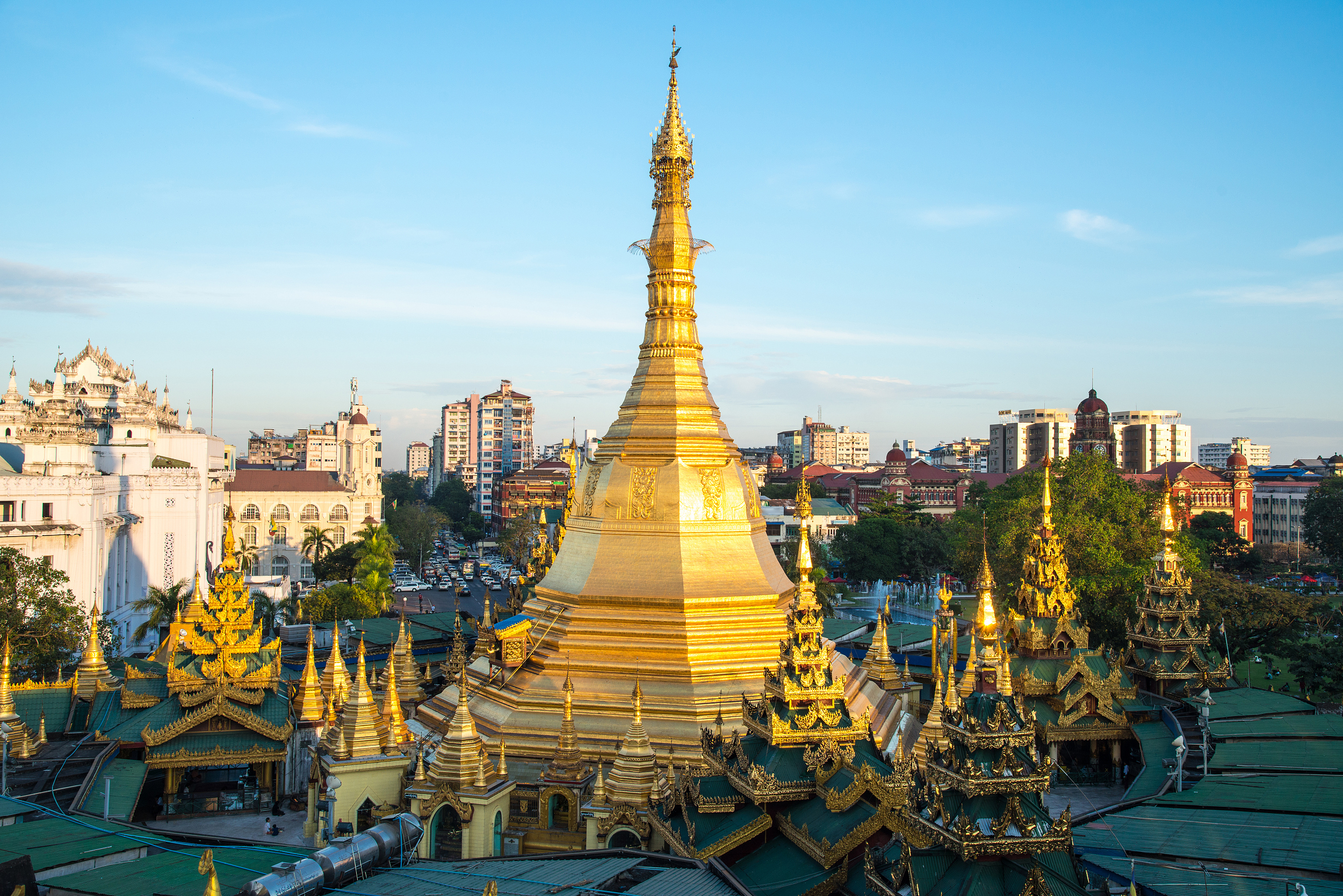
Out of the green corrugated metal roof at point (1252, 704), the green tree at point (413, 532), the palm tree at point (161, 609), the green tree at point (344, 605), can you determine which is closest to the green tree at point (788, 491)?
the green tree at point (413, 532)

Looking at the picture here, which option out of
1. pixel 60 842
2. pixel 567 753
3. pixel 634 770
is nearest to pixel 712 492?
pixel 567 753

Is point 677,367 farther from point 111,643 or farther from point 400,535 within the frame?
point 400,535

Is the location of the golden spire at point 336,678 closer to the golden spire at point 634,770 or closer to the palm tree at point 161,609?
the golden spire at point 634,770

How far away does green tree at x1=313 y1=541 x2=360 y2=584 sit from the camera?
2840 inches

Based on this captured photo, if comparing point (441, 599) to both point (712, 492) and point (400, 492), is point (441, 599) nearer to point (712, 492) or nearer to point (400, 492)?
point (712, 492)

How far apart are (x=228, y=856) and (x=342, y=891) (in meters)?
2.86

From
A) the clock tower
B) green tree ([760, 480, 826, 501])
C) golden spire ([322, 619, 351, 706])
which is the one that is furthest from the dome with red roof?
golden spire ([322, 619, 351, 706])

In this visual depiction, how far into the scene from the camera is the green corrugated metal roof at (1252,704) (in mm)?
25234

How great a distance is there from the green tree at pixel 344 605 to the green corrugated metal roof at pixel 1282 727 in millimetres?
39501

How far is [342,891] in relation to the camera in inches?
502

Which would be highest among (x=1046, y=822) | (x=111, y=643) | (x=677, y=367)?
(x=677, y=367)

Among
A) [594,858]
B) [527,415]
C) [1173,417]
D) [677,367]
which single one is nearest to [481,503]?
[527,415]

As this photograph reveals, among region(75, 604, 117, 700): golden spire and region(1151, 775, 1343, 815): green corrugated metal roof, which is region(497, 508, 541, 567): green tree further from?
region(1151, 775, 1343, 815): green corrugated metal roof

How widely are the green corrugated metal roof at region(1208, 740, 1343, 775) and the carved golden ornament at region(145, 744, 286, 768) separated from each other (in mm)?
21084
